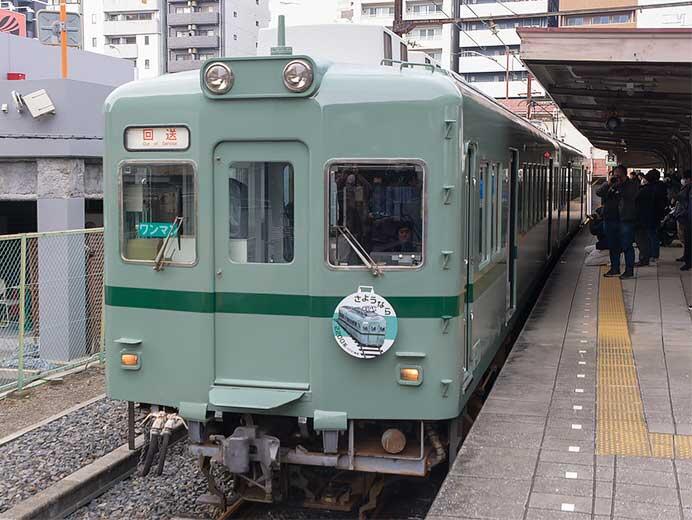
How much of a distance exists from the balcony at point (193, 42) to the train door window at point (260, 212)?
6266 centimetres

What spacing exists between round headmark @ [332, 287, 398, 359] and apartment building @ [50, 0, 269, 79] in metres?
61.4

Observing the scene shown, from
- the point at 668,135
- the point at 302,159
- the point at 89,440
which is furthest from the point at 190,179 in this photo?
the point at 668,135

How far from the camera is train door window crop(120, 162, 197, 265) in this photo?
215 inches

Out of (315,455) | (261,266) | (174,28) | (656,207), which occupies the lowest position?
(315,455)

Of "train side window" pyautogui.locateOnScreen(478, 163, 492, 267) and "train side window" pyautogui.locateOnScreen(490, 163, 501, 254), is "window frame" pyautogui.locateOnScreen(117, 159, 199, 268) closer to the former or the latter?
"train side window" pyautogui.locateOnScreen(478, 163, 492, 267)

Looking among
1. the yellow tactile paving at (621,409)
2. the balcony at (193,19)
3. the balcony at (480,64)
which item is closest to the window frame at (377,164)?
the yellow tactile paving at (621,409)

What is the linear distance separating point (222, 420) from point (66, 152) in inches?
314

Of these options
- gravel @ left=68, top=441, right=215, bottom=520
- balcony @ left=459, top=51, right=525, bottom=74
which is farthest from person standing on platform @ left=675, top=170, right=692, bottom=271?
balcony @ left=459, top=51, right=525, bottom=74

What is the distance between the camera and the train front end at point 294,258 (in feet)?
16.9

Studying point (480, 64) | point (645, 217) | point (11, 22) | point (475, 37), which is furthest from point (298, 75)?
point (475, 37)

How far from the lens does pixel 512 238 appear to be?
873 cm

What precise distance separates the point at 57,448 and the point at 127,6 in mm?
68337

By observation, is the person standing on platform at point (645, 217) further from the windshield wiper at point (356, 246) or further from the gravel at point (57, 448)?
the windshield wiper at point (356, 246)

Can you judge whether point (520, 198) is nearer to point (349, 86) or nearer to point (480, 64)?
point (349, 86)
